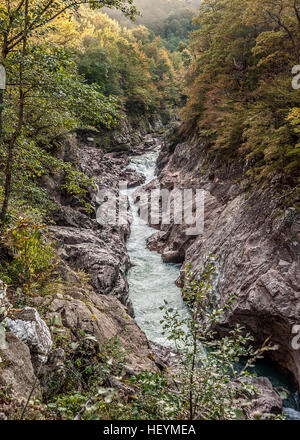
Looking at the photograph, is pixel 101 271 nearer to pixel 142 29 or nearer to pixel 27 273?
pixel 27 273

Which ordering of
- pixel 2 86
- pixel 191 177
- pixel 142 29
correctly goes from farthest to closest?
pixel 142 29 → pixel 191 177 → pixel 2 86

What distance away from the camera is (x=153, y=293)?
419 inches

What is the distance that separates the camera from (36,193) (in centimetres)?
539

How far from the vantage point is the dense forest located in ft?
7.38

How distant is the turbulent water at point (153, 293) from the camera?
6.56 metres

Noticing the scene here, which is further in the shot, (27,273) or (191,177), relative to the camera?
(191,177)

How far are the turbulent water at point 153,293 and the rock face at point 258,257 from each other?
1.56ft

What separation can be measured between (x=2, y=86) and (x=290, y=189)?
7.23 m

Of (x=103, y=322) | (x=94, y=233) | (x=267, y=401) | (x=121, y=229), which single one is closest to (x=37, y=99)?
(x=103, y=322)

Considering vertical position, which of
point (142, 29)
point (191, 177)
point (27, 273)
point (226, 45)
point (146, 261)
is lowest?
point (146, 261)

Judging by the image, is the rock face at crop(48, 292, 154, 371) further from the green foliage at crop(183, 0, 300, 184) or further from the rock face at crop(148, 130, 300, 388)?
the green foliage at crop(183, 0, 300, 184)

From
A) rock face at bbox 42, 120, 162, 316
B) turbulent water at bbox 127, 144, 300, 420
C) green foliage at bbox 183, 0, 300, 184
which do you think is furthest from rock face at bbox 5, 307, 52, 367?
green foliage at bbox 183, 0, 300, 184
